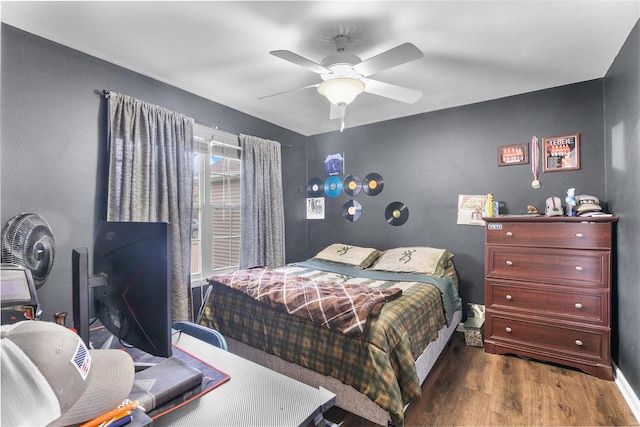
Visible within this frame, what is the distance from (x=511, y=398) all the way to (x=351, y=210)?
266 centimetres

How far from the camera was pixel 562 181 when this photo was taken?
2.90 meters

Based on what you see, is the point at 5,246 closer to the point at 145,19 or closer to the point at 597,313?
the point at 145,19

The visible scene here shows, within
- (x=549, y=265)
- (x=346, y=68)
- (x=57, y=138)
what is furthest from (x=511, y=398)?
(x=57, y=138)

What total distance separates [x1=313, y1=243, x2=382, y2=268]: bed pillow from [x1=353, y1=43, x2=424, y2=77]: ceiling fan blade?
214 centimetres

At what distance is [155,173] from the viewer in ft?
8.71

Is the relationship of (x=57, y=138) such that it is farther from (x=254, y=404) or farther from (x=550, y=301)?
(x=550, y=301)

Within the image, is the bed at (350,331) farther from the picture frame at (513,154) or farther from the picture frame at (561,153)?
the picture frame at (561,153)

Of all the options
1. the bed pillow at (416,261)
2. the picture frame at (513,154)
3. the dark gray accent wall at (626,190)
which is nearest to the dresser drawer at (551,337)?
the dark gray accent wall at (626,190)

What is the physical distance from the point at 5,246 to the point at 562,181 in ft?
14.6

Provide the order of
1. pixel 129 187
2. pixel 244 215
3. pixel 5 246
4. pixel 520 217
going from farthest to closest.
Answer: pixel 244 215 → pixel 520 217 → pixel 129 187 → pixel 5 246

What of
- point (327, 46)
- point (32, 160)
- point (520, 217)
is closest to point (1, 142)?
point (32, 160)

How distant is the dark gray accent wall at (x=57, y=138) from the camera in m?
1.97

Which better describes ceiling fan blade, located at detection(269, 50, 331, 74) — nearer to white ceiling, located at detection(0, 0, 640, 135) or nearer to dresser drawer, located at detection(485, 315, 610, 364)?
white ceiling, located at detection(0, 0, 640, 135)

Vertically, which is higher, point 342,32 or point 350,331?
point 342,32
